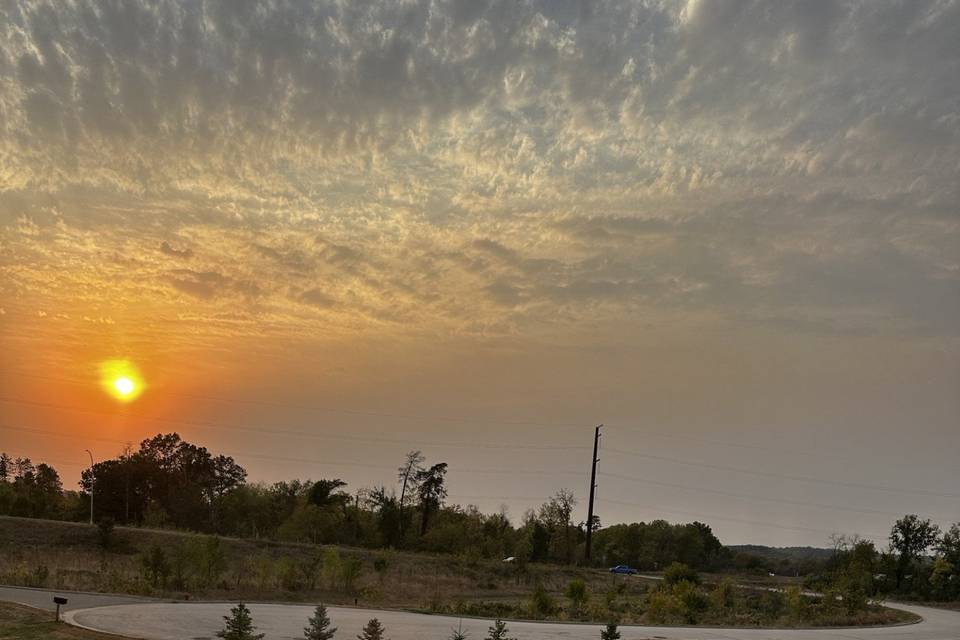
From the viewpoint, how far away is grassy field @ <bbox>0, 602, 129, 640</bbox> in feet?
61.4

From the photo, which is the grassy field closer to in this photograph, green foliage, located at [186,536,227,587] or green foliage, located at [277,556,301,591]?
green foliage, located at [186,536,227,587]

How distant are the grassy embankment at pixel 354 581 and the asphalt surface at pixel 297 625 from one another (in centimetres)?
361

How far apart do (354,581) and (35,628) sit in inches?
1020

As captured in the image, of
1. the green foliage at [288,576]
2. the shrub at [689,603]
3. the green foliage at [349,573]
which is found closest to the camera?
the shrub at [689,603]

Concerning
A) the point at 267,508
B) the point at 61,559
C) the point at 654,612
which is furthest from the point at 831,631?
the point at 267,508

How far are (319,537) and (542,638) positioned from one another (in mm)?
59099

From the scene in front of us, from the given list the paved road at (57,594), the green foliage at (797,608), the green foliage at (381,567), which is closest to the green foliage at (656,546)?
the green foliage at (381,567)

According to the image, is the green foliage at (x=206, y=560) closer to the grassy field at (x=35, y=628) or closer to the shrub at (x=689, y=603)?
the grassy field at (x=35, y=628)

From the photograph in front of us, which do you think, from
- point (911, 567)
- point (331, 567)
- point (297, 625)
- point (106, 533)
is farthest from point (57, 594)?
point (911, 567)

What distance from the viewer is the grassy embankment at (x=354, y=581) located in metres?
35.3

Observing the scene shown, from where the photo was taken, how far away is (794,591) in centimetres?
4334

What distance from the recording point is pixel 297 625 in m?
24.2

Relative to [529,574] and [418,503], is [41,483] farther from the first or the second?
[529,574]

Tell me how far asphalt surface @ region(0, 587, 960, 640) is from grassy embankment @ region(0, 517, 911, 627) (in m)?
3.61
